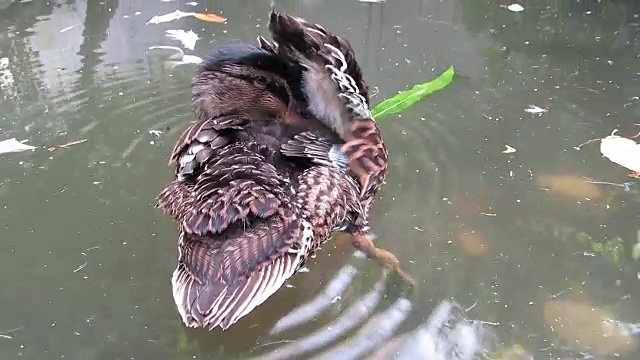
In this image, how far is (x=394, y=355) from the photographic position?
5.84 ft

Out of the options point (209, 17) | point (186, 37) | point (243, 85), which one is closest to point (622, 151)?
point (243, 85)

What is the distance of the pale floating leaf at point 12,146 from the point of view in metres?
2.59

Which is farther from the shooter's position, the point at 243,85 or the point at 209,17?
the point at 209,17

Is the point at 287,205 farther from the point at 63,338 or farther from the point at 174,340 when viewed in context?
the point at 63,338

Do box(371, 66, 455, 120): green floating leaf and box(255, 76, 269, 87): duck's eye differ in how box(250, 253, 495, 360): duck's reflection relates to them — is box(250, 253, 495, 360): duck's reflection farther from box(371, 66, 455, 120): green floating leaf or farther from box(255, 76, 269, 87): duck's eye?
box(371, 66, 455, 120): green floating leaf

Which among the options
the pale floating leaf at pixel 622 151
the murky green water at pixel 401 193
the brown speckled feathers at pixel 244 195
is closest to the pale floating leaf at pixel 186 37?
the murky green water at pixel 401 193

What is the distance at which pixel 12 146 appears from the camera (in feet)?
8.57

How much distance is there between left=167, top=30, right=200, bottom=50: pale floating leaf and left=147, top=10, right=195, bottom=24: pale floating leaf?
17 cm

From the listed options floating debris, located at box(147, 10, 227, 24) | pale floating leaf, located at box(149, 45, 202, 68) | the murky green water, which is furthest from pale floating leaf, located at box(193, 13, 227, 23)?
pale floating leaf, located at box(149, 45, 202, 68)

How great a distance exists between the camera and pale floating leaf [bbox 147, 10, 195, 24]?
3.86m

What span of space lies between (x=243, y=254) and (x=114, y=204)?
847mm

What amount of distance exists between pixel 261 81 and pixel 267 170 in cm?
45

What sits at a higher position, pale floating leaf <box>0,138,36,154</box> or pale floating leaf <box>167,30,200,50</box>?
pale floating leaf <box>0,138,36,154</box>

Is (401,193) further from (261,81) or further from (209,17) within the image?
(209,17)
